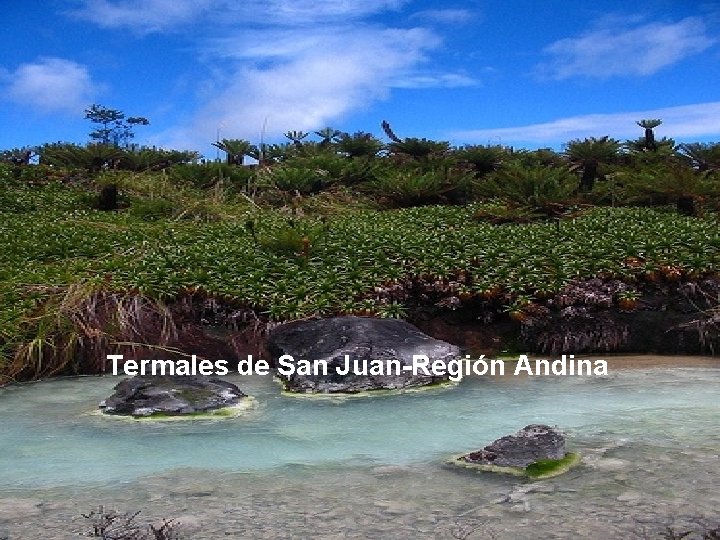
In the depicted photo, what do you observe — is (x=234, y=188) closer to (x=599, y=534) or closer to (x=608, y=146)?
(x=608, y=146)

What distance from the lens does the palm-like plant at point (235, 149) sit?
2373 centimetres

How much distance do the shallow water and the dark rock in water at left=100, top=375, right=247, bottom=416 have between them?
21cm

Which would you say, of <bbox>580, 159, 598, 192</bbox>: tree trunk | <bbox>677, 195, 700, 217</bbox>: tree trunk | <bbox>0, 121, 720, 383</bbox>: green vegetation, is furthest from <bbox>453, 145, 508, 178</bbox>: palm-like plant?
<bbox>677, 195, 700, 217</bbox>: tree trunk

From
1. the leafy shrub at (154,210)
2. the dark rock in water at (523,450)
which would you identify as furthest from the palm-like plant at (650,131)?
the dark rock in water at (523,450)

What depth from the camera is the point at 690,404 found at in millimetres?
6840

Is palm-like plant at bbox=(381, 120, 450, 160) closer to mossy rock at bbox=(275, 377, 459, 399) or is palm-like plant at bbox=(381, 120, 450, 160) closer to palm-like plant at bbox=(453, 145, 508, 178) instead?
palm-like plant at bbox=(453, 145, 508, 178)

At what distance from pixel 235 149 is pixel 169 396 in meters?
17.5

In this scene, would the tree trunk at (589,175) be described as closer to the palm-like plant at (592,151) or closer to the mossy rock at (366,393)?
the palm-like plant at (592,151)

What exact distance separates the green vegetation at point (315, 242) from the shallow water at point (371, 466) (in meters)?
2.11

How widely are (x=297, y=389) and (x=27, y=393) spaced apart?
262 cm

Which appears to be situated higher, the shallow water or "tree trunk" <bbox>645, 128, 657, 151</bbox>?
"tree trunk" <bbox>645, 128, 657, 151</bbox>

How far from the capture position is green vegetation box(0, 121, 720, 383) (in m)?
9.71

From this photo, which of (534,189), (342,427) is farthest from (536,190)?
(342,427)

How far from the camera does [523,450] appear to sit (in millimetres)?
5059
